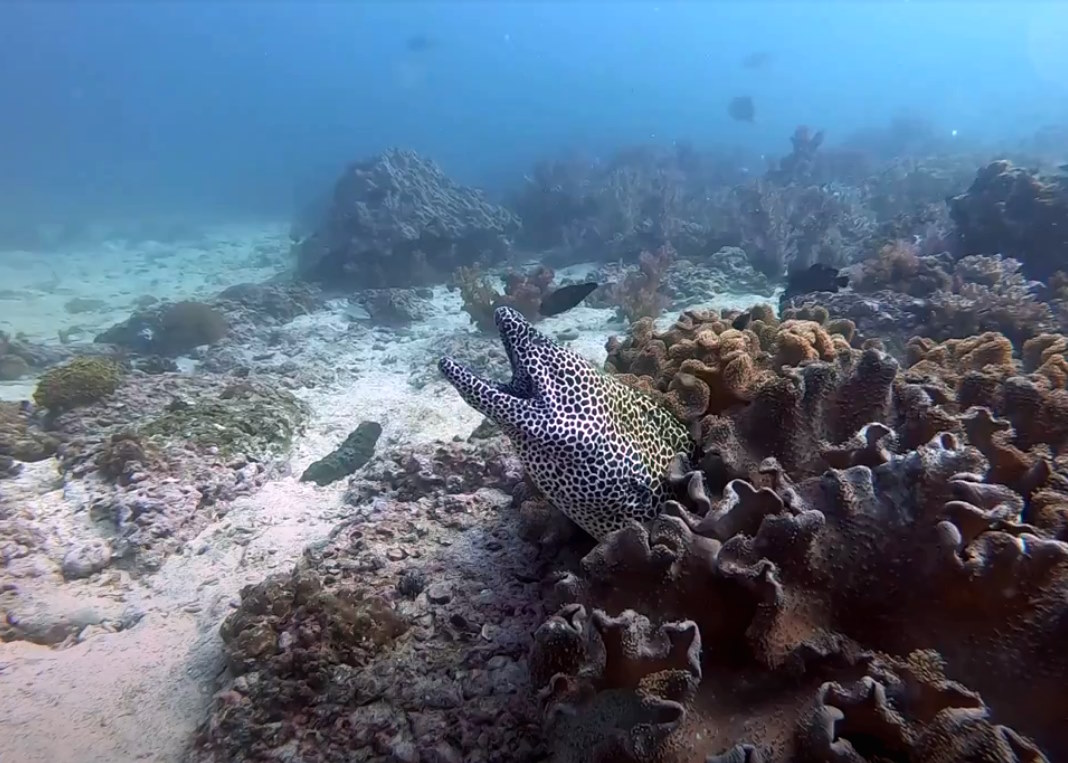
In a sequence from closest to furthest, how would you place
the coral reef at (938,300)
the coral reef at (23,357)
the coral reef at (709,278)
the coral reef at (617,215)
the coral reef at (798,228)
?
the coral reef at (938,300)
the coral reef at (23,357)
the coral reef at (709,278)
the coral reef at (798,228)
the coral reef at (617,215)

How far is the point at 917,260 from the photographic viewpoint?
1025 centimetres

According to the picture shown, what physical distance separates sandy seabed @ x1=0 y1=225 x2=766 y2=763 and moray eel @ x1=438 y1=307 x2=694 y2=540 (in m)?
2.96

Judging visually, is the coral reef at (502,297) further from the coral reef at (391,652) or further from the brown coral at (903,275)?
the coral reef at (391,652)

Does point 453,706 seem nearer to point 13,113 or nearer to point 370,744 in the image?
point 370,744

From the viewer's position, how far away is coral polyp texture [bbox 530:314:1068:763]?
7.09 feet

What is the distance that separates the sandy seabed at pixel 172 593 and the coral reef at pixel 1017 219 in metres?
6.28

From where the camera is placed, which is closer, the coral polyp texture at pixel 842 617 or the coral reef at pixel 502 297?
the coral polyp texture at pixel 842 617

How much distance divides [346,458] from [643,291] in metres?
7.74

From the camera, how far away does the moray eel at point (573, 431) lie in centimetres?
369

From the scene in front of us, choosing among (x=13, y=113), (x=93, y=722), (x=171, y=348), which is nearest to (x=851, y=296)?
(x=93, y=722)

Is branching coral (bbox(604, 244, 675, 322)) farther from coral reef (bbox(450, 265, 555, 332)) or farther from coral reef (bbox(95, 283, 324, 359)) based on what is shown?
coral reef (bbox(95, 283, 324, 359))

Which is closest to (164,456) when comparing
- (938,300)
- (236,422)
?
(236,422)

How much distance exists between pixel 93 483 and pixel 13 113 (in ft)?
368

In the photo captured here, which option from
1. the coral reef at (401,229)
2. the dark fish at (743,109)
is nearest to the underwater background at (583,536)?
the coral reef at (401,229)
